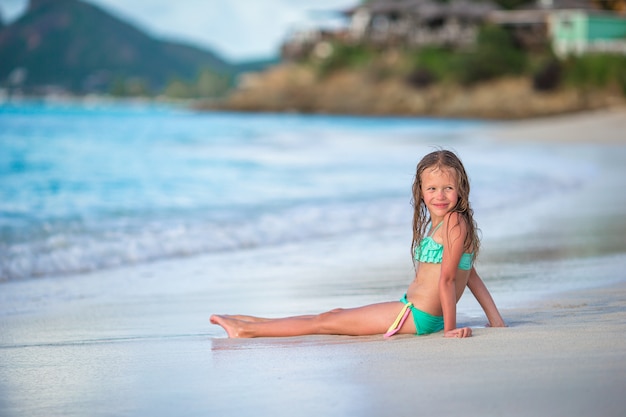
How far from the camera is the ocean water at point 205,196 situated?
289 inches

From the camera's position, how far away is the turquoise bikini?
147 inches

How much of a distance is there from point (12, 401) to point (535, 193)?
9318 millimetres

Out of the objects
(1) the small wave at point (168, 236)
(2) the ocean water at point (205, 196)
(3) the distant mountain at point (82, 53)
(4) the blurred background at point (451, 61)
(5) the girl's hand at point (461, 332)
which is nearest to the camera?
(5) the girl's hand at point (461, 332)

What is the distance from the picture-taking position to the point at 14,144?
79.3ft

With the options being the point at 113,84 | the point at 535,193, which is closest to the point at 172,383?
the point at 535,193

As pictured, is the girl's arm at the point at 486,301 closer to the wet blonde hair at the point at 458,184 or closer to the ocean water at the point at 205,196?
the wet blonde hair at the point at 458,184

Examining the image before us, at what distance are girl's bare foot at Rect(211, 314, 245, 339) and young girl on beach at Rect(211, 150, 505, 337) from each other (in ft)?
0.04

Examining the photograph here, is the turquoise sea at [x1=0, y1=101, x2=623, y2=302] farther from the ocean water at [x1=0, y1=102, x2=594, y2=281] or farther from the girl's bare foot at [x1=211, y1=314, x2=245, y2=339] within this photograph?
the girl's bare foot at [x1=211, y1=314, x2=245, y2=339]

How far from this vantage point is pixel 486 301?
12.8 ft

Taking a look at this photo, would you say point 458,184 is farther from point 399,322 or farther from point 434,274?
point 399,322

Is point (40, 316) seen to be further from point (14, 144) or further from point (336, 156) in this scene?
point (14, 144)

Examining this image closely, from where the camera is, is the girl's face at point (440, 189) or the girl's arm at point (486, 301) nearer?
the girl's face at point (440, 189)

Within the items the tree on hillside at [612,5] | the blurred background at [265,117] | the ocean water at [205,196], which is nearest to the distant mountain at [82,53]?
the blurred background at [265,117]

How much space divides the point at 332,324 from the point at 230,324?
43 cm
